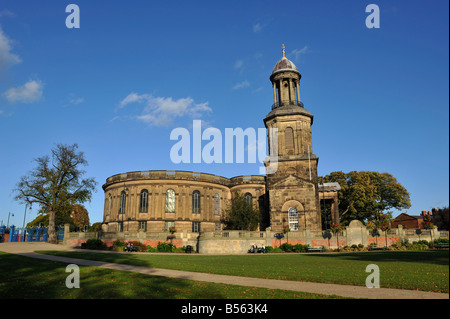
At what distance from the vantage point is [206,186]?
2092 inches

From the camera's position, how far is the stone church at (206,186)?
154ft

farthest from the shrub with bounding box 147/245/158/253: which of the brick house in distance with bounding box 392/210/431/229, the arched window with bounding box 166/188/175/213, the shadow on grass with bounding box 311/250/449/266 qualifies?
the brick house in distance with bounding box 392/210/431/229

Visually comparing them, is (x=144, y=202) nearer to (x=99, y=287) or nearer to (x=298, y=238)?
(x=298, y=238)

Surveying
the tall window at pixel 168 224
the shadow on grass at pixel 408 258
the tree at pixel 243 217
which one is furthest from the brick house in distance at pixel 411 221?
the shadow on grass at pixel 408 258

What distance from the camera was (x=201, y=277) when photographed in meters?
13.4

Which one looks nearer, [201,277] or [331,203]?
[201,277]

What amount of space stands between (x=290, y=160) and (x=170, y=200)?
20.5 metres

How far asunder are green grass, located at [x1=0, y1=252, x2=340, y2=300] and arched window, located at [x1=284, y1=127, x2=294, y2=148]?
37694mm

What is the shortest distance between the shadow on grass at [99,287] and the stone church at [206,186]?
3189 centimetres

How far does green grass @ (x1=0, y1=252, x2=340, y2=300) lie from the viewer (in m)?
9.52

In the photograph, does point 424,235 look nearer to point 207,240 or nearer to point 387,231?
point 387,231

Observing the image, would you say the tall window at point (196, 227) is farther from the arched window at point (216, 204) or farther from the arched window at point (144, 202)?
the arched window at point (144, 202)

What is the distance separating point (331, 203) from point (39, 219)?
3556 inches
